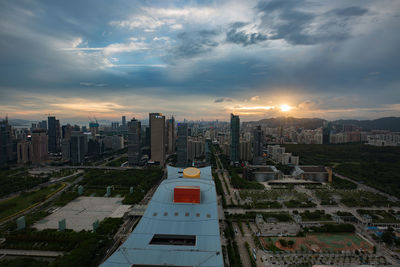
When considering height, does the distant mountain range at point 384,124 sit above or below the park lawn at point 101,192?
above

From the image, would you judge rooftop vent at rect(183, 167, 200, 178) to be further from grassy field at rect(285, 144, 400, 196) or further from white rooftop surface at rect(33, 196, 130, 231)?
grassy field at rect(285, 144, 400, 196)

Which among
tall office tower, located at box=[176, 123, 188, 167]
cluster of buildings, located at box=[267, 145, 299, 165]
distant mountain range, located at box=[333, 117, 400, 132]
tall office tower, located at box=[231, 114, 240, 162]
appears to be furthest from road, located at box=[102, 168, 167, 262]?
distant mountain range, located at box=[333, 117, 400, 132]

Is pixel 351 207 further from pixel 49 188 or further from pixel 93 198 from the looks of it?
pixel 49 188

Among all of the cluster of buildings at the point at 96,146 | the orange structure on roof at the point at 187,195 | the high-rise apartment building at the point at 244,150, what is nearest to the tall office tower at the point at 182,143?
the cluster of buildings at the point at 96,146

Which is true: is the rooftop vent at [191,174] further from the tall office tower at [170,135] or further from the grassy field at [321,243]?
the tall office tower at [170,135]

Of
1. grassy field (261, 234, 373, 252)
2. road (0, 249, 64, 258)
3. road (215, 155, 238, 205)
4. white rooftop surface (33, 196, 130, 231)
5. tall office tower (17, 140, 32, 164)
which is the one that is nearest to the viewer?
road (0, 249, 64, 258)

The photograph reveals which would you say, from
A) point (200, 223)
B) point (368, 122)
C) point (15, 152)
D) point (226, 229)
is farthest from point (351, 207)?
point (368, 122)

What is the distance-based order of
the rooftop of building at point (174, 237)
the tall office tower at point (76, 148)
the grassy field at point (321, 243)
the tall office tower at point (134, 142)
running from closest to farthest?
the rooftop of building at point (174, 237)
the grassy field at point (321, 243)
the tall office tower at point (134, 142)
the tall office tower at point (76, 148)
